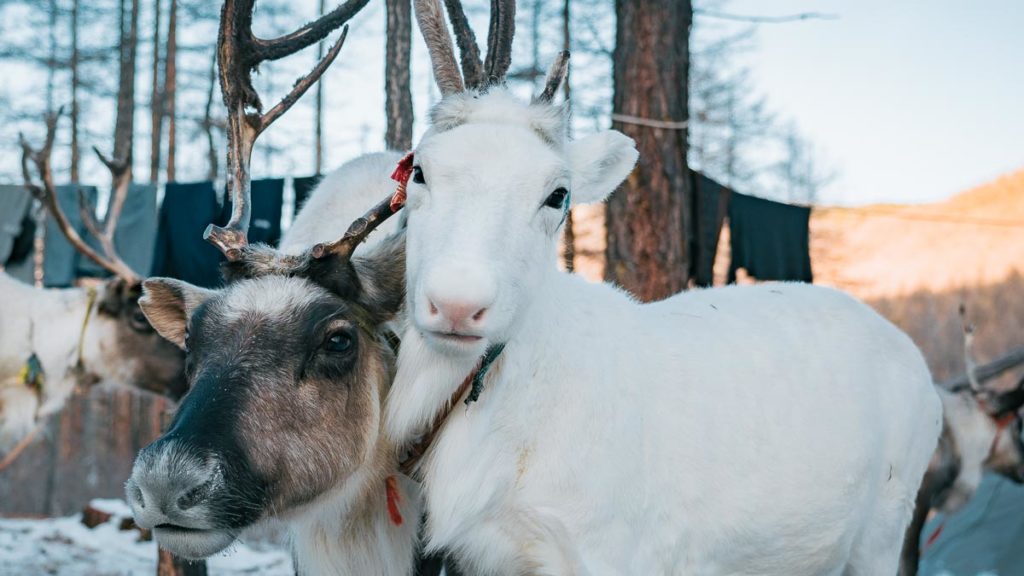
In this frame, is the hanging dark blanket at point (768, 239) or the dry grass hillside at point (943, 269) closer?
the hanging dark blanket at point (768, 239)

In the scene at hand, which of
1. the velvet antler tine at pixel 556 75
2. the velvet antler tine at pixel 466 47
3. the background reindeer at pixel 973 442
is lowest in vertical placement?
the background reindeer at pixel 973 442

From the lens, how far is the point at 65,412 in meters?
14.0

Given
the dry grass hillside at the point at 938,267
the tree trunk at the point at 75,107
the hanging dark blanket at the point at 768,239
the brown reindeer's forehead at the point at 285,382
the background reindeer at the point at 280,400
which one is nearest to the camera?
the background reindeer at the point at 280,400

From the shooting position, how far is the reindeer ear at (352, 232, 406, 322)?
334cm

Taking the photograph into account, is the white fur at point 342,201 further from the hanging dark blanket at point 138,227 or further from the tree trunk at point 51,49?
the tree trunk at point 51,49

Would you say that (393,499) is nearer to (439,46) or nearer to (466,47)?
(439,46)

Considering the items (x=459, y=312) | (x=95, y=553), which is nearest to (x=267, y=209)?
(x=95, y=553)

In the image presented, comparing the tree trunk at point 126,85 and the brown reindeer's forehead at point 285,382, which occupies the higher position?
the tree trunk at point 126,85

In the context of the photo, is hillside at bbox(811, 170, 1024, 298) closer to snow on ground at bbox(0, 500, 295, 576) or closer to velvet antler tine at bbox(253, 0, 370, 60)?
snow on ground at bbox(0, 500, 295, 576)

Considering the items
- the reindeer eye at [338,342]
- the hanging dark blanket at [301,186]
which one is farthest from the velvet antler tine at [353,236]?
the hanging dark blanket at [301,186]

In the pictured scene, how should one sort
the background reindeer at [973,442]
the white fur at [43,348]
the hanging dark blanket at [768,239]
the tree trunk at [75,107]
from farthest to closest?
the tree trunk at [75,107] → the hanging dark blanket at [768,239] → the background reindeer at [973,442] → the white fur at [43,348]

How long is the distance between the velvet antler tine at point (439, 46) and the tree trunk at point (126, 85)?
49.6ft

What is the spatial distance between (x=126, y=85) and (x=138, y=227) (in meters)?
9.58

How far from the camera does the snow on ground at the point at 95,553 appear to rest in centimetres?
743
